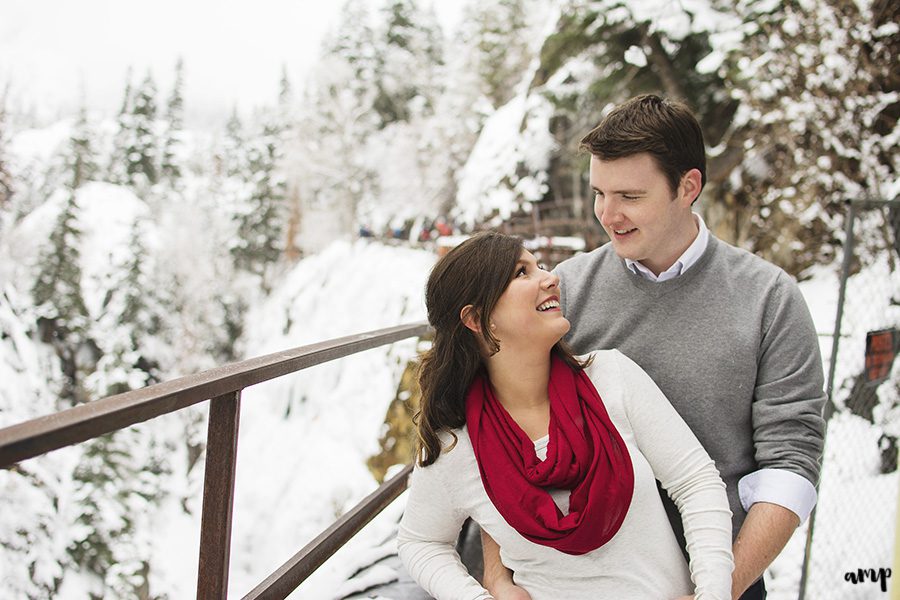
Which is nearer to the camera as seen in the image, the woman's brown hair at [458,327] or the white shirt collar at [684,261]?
the woman's brown hair at [458,327]

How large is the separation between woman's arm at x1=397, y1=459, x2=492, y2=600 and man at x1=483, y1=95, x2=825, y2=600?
13 cm

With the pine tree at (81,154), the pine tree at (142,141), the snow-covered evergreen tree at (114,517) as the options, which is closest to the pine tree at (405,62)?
the pine tree at (81,154)

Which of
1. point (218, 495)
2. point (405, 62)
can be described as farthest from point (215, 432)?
point (405, 62)

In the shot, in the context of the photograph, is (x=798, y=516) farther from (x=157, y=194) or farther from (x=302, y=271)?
(x=157, y=194)

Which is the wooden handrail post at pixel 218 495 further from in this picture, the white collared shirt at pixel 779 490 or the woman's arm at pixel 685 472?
the white collared shirt at pixel 779 490

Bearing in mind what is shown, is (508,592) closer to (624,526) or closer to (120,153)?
(624,526)

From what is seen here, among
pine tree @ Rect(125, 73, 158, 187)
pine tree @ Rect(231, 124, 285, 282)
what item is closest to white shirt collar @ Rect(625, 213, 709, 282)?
pine tree @ Rect(231, 124, 285, 282)

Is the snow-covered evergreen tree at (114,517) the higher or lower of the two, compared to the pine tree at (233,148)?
lower

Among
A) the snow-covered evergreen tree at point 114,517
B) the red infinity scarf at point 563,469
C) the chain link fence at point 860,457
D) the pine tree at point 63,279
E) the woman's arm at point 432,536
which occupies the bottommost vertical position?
the snow-covered evergreen tree at point 114,517

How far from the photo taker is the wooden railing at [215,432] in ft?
3.52

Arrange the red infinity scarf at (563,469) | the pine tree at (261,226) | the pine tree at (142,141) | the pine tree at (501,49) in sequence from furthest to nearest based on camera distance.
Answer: the pine tree at (142,141) < the pine tree at (261,226) < the pine tree at (501,49) < the red infinity scarf at (563,469)

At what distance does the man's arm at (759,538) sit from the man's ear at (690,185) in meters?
0.81

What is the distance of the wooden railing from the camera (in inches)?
42.2

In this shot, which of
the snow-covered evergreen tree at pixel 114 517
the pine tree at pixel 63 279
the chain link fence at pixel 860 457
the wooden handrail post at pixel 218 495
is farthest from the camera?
the pine tree at pixel 63 279
